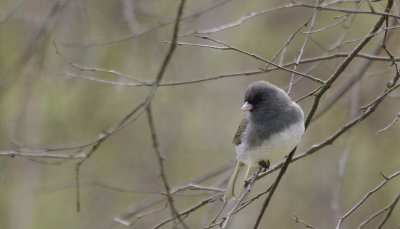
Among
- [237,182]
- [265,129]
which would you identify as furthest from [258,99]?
[237,182]

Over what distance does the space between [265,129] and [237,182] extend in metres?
0.43

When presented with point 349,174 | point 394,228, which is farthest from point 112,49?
point 394,228

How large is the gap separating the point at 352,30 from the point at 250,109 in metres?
3.17

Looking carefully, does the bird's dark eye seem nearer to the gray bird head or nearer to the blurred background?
the gray bird head

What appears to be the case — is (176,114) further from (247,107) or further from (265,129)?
(265,129)

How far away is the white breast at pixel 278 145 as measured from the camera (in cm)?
304

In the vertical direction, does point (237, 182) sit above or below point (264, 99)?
below

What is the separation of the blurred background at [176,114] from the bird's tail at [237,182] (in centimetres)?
132

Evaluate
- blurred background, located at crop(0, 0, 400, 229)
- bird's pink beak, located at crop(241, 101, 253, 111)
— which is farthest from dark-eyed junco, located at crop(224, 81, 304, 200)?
blurred background, located at crop(0, 0, 400, 229)

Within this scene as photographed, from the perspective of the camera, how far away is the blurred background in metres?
5.39

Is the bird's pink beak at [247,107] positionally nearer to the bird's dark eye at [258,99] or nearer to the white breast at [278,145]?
the bird's dark eye at [258,99]

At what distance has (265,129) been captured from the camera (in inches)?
128

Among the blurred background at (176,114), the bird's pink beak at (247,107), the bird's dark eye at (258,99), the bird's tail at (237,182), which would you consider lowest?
the bird's tail at (237,182)

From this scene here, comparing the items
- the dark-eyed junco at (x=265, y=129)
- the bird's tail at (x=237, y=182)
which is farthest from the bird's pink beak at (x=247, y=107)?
the bird's tail at (x=237, y=182)
